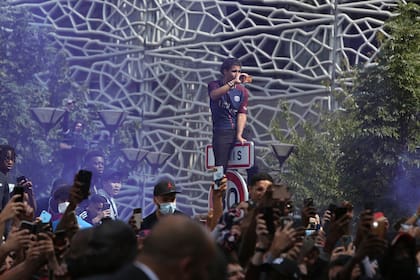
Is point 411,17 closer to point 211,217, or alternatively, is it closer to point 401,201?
point 401,201

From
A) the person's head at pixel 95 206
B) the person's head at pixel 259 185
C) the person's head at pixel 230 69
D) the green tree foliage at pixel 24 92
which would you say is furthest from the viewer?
the green tree foliage at pixel 24 92

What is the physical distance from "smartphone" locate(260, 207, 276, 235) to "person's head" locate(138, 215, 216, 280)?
361cm

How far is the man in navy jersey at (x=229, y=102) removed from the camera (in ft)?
52.0

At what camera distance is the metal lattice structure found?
39.1 m

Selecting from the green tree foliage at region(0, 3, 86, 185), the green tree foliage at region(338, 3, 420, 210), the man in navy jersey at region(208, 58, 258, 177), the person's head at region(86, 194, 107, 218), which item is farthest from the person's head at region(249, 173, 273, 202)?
the green tree foliage at region(0, 3, 86, 185)

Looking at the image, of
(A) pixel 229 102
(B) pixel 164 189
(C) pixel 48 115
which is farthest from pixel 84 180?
(C) pixel 48 115

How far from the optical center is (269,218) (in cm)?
916

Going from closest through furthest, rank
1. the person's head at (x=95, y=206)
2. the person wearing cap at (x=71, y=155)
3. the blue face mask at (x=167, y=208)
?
the blue face mask at (x=167, y=208) → the person's head at (x=95, y=206) → the person wearing cap at (x=71, y=155)

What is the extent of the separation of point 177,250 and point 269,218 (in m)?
3.86

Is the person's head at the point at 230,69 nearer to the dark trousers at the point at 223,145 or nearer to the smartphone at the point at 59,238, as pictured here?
the dark trousers at the point at 223,145

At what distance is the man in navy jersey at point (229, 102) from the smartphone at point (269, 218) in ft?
21.1

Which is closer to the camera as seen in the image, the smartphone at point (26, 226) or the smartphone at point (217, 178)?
the smartphone at point (26, 226)

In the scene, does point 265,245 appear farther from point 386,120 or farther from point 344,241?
point 386,120

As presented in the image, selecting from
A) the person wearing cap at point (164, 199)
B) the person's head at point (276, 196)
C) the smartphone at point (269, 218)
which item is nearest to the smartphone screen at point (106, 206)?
the person wearing cap at point (164, 199)
